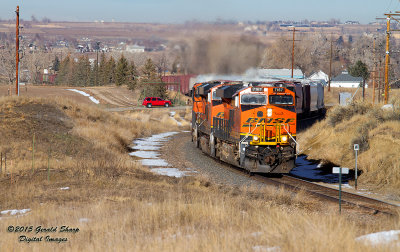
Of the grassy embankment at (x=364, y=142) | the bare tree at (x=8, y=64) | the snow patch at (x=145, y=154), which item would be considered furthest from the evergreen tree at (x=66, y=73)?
the snow patch at (x=145, y=154)

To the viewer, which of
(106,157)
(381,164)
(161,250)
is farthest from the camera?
(106,157)

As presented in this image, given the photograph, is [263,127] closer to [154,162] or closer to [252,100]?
[252,100]

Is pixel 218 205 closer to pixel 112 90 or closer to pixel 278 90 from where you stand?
pixel 278 90

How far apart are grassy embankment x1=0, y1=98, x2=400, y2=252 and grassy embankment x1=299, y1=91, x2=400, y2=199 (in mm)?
5736

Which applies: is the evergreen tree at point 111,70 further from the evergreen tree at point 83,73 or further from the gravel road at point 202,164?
the gravel road at point 202,164

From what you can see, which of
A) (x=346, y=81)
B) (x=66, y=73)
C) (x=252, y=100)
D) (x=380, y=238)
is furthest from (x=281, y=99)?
(x=346, y=81)

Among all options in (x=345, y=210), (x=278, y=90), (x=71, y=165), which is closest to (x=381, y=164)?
(x=278, y=90)

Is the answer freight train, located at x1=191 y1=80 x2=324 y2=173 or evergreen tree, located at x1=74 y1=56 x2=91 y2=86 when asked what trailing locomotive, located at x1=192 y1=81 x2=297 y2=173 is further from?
evergreen tree, located at x1=74 y1=56 x2=91 y2=86

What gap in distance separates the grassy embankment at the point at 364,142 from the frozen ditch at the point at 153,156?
8010mm

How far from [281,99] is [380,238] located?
14096 millimetres

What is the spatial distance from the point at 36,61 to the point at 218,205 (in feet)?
568

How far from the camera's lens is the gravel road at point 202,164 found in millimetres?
22312

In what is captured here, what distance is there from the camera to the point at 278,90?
2292cm

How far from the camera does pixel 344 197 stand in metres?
18.2
